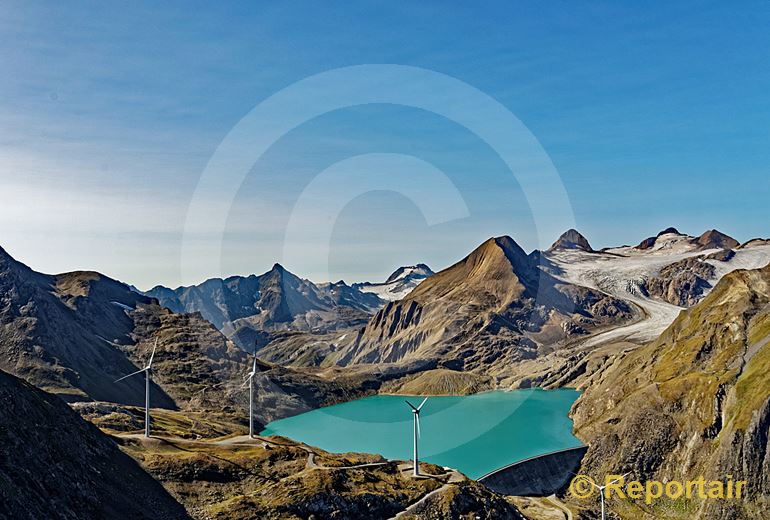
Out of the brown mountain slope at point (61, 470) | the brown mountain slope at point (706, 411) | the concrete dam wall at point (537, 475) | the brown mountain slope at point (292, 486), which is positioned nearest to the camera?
the brown mountain slope at point (61, 470)

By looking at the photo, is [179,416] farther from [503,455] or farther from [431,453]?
[503,455]

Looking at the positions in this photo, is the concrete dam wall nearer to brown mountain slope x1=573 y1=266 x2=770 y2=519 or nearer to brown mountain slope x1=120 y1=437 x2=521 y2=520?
brown mountain slope x1=573 y1=266 x2=770 y2=519

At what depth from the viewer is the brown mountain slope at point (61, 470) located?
2421 inches

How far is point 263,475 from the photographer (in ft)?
304

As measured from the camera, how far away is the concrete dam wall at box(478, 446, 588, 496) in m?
144

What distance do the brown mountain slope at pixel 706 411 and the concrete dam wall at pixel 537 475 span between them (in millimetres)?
5625

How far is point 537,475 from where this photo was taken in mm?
150625

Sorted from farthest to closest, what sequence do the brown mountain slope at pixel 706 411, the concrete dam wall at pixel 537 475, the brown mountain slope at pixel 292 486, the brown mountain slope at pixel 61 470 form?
1. the concrete dam wall at pixel 537 475
2. the brown mountain slope at pixel 706 411
3. the brown mountain slope at pixel 292 486
4. the brown mountain slope at pixel 61 470

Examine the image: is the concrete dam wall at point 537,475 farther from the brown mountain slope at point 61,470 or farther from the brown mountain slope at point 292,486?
the brown mountain slope at point 61,470

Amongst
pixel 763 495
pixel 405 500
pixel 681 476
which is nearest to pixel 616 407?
pixel 681 476

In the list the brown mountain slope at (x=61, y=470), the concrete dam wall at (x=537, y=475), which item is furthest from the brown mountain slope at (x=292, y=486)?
the concrete dam wall at (x=537, y=475)

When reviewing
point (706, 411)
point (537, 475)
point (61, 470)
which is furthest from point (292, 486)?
point (706, 411)

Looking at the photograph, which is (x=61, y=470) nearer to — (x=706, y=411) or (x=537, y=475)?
(x=537, y=475)

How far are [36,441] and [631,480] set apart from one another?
126 meters
